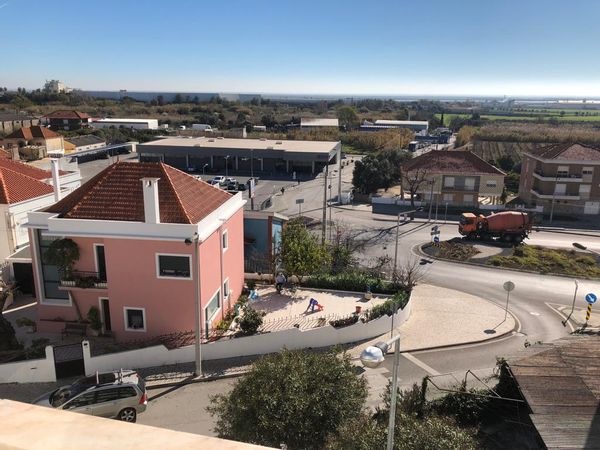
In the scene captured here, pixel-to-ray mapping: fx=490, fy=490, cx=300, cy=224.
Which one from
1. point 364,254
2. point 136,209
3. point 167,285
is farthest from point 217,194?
point 364,254

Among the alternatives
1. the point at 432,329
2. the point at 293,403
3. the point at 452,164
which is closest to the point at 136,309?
the point at 293,403

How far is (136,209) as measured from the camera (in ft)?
76.3

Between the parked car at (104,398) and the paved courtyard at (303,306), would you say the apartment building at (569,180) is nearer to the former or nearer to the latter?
the paved courtyard at (303,306)

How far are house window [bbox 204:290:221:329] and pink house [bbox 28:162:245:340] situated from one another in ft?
0.16

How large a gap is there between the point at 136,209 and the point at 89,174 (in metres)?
53.2

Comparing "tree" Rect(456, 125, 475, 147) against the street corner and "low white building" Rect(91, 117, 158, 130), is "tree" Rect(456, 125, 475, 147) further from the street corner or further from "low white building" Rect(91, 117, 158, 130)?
the street corner

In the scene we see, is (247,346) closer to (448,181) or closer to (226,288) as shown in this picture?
(226,288)

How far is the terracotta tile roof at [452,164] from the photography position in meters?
56.2

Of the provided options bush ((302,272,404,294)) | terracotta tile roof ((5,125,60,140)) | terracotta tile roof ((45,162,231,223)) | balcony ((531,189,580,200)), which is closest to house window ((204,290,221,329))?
terracotta tile roof ((45,162,231,223))

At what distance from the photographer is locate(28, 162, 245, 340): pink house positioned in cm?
2205

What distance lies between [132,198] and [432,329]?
658 inches

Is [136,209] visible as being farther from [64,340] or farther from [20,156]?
[20,156]

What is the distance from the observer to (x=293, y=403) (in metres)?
12.6

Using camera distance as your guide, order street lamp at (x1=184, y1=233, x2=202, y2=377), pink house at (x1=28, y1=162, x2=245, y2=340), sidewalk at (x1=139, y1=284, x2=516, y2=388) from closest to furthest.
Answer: street lamp at (x1=184, y1=233, x2=202, y2=377) < sidewalk at (x1=139, y1=284, x2=516, y2=388) < pink house at (x1=28, y1=162, x2=245, y2=340)
